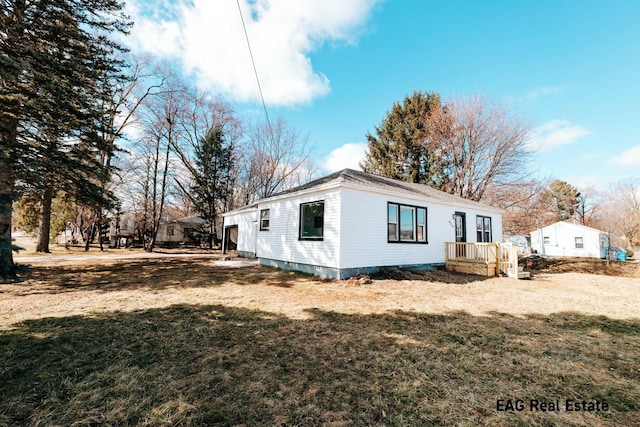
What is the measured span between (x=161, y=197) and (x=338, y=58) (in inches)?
658

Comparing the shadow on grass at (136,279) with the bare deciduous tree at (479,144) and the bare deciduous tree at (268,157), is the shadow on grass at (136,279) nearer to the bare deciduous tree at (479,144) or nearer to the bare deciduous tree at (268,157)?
the bare deciduous tree at (479,144)

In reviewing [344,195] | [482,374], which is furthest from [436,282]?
[482,374]

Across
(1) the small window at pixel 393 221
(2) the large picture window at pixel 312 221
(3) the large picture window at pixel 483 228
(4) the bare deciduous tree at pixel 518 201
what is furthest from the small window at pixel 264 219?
(4) the bare deciduous tree at pixel 518 201

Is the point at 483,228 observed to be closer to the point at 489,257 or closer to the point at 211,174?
the point at 489,257

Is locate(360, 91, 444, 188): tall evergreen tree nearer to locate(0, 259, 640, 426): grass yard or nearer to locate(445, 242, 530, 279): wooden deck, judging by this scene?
locate(445, 242, 530, 279): wooden deck

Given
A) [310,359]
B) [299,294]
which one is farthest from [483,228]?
[310,359]

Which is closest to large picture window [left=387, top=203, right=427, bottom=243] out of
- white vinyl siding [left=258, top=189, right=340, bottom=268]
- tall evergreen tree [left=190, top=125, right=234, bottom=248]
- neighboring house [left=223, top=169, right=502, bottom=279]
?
neighboring house [left=223, top=169, right=502, bottom=279]

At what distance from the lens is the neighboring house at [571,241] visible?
86.0ft

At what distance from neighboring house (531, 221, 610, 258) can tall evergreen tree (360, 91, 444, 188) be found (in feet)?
56.7

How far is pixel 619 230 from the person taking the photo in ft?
96.0

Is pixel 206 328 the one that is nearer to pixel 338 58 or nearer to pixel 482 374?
pixel 482 374

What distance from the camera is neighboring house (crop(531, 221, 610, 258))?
26203mm

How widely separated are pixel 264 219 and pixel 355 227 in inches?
207

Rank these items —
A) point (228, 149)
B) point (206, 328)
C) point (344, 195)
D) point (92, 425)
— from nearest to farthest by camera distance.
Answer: point (92, 425) → point (206, 328) → point (344, 195) → point (228, 149)
